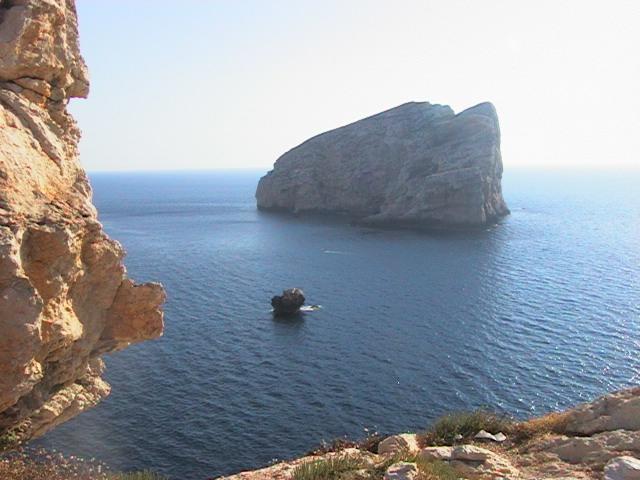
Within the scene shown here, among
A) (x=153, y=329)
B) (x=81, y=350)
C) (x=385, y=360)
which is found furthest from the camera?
(x=385, y=360)

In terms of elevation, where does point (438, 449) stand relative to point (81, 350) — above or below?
below

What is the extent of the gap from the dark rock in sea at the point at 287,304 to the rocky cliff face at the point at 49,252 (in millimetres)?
A: 40073

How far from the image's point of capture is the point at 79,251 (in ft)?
67.9

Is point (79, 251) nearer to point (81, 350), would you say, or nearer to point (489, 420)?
point (81, 350)

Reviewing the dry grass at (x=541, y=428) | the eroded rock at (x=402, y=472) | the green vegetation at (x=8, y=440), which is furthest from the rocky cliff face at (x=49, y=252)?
the dry grass at (x=541, y=428)

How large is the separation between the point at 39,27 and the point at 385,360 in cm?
3953

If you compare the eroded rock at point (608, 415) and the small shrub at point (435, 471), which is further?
the eroded rock at point (608, 415)

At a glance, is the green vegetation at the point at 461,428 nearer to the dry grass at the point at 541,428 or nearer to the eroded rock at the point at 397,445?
the dry grass at the point at 541,428

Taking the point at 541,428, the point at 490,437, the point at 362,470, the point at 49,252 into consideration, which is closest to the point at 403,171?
the point at 541,428

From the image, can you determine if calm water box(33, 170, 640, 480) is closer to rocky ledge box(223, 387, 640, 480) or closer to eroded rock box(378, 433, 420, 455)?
eroded rock box(378, 433, 420, 455)

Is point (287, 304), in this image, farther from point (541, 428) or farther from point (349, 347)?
point (541, 428)

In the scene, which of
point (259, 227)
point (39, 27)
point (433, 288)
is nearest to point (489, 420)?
point (39, 27)

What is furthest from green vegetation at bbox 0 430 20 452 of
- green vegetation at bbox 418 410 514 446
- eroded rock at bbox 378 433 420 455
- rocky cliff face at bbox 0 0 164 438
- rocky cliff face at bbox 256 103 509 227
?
rocky cliff face at bbox 256 103 509 227

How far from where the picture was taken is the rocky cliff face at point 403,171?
431 ft
